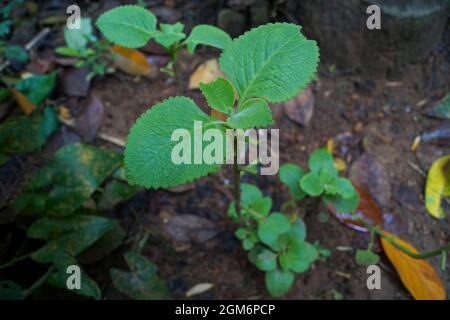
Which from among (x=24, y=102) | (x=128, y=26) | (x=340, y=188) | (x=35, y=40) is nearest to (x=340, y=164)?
(x=340, y=188)

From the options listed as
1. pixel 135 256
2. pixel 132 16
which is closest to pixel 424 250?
pixel 135 256

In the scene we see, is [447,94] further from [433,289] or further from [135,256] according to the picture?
[135,256]

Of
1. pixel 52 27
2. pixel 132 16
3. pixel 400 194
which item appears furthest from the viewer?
pixel 52 27

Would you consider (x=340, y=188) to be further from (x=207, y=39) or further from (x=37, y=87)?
(x=37, y=87)

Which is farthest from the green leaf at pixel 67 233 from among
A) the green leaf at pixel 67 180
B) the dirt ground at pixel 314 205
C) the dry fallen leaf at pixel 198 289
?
the dry fallen leaf at pixel 198 289

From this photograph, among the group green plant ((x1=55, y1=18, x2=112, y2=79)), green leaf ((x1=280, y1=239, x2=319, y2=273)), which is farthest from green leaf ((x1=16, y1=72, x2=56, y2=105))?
green leaf ((x1=280, y1=239, x2=319, y2=273))

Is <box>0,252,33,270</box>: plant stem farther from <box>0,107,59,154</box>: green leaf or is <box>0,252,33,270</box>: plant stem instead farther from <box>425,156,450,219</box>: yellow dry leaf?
<box>425,156,450,219</box>: yellow dry leaf
